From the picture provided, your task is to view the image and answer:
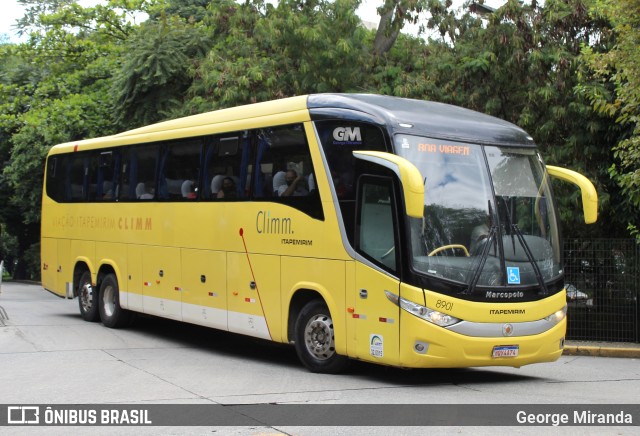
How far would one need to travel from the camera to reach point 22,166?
35.3 metres

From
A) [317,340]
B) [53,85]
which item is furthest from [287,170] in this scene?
[53,85]

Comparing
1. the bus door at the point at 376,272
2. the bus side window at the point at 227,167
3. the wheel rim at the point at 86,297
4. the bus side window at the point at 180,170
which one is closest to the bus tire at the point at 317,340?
the bus door at the point at 376,272

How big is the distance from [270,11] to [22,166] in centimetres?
1625

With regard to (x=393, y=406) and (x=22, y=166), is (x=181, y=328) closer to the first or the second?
(x=393, y=406)

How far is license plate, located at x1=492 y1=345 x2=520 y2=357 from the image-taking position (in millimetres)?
10516

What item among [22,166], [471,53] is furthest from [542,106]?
[22,166]

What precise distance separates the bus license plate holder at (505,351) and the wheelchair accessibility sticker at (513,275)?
76 cm

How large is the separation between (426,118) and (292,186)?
2.16 meters

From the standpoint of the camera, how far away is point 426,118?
434 inches

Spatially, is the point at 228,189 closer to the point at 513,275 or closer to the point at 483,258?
the point at 483,258

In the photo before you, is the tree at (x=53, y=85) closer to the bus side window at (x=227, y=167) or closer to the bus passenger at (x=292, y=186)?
the bus side window at (x=227, y=167)

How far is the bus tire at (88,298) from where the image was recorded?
18266 mm

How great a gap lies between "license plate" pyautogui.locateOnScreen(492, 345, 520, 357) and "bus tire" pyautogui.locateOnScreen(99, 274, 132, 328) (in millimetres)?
8941

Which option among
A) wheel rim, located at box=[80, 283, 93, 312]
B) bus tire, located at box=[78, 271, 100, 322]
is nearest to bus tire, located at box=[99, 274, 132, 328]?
bus tire, located at box=[78, 271, 100, 322]
